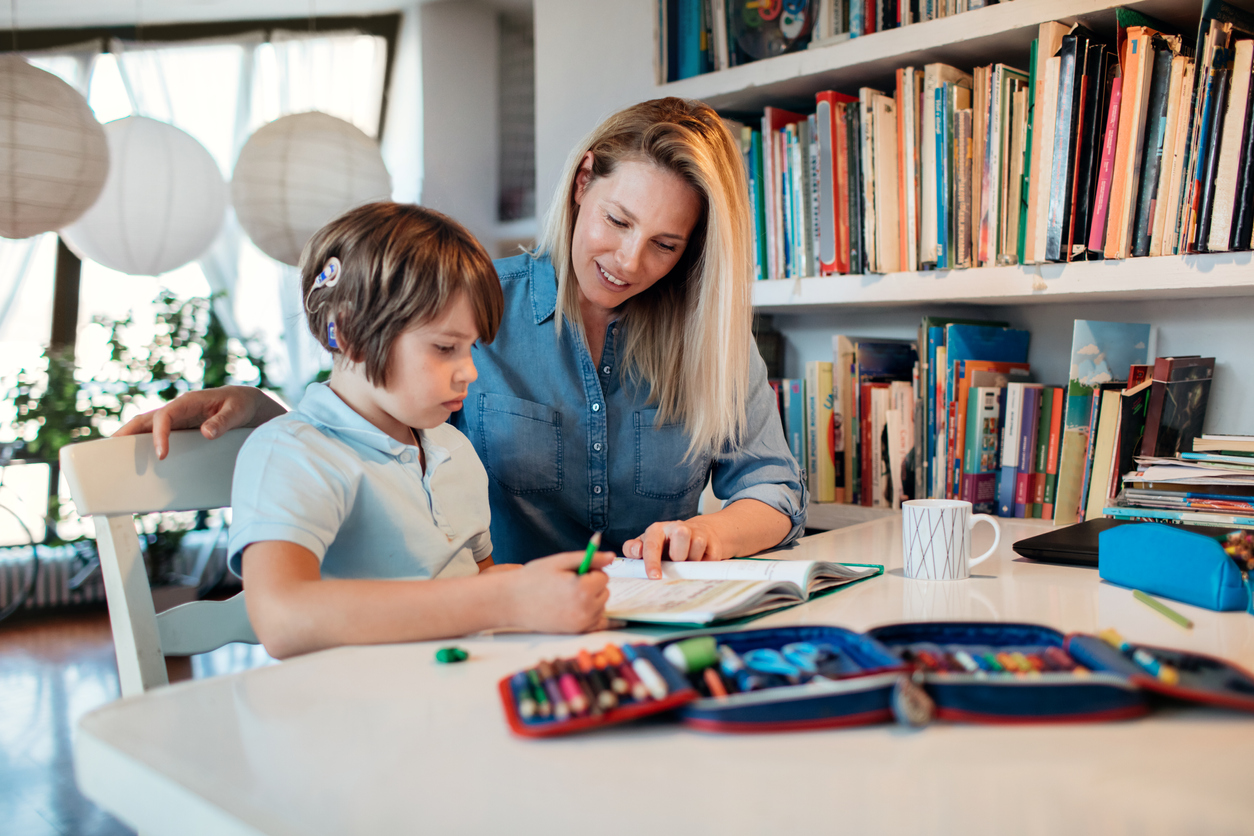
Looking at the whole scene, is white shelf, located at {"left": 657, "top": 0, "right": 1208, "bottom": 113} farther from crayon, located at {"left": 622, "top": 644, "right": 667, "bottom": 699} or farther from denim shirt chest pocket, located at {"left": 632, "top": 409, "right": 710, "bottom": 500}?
crayon, located at {"left": 622, "top": 644, "right": 667, "bottom": 699}

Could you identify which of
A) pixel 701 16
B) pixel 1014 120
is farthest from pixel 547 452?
pixel 701 16

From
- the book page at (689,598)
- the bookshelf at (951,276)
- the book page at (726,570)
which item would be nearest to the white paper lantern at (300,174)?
the bookshelf at (951,276)

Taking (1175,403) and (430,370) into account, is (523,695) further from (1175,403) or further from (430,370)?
(1175,403)

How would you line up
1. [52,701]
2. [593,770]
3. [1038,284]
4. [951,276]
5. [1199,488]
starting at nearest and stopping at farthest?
[593,770], [1199,488], [1038,284], [951,276], [52,701]

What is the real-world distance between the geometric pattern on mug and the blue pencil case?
151 mm

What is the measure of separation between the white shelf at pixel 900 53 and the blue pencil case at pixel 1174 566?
2.77ft

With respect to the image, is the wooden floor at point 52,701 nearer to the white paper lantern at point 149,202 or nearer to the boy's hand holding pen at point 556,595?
the boy's hand holding pen at point 556,595

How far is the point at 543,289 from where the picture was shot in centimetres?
136

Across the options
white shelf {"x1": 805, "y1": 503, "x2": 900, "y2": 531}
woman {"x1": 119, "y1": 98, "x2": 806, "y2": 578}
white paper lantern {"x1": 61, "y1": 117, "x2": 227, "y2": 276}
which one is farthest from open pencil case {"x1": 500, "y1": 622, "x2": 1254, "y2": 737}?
white paper lantern {"x1": 61, "y1": 117, "x2": 227, "y2": 276}

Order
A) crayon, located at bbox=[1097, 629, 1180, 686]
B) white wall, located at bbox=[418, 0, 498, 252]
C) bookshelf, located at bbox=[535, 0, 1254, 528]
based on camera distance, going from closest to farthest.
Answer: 1. crayon, located at bbox=[1097, 629, 1180, 686]
2. bookshelf, located at bbox=[535, 0, 1254, 528]
3. white wall, located at bbox=[418, 0, 498, 252]

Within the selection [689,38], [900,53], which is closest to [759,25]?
[689,38]

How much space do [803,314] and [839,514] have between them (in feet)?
1.63

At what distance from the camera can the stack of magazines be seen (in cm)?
116

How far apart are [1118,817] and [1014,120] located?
1.28 metres
